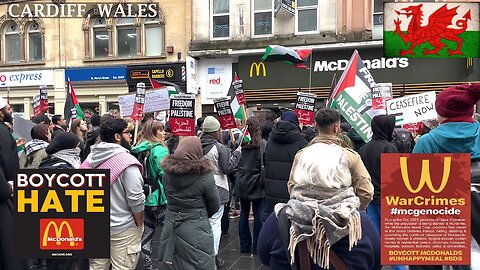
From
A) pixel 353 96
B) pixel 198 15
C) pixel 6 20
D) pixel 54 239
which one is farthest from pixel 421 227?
pixel 6 20

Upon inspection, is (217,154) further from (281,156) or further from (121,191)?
(121,191)

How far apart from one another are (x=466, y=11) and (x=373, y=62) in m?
13.9

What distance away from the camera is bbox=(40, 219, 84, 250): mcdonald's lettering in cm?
336

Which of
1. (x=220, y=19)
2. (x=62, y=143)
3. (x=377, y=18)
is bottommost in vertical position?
(x=62, y=143)

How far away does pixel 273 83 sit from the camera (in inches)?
760

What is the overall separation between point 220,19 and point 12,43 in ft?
32.8

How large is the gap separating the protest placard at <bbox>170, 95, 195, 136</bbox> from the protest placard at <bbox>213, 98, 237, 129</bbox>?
3.93 ft

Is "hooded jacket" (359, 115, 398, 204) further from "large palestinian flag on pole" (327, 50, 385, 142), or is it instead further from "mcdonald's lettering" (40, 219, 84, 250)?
"mcdonald's lettering" (40, 219, 84, 250)

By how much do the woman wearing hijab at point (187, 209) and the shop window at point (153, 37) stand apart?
16351mm

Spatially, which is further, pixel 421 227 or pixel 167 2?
pixel 167 2

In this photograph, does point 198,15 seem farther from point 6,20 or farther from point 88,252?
point 88,252

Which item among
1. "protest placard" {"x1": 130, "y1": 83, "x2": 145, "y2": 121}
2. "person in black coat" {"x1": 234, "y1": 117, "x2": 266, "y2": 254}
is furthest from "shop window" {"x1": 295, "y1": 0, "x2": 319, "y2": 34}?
"person in black coat" {"x1": 234, "y1": 117, "x2": 266, "y2": 254}

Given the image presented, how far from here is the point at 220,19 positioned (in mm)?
19672

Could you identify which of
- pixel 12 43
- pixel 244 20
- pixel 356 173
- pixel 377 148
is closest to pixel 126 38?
pixel 244 20
